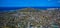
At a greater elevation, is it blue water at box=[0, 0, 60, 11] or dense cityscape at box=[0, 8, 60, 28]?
blue water at box=[0, 0, 60, 11]

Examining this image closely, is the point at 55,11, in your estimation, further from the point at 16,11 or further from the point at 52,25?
the point at 16,11

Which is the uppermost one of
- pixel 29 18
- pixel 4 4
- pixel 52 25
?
pixel 4 4

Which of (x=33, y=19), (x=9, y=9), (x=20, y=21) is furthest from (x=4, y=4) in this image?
(x=33, y=19)

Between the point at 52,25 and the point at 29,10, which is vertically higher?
the point at 29,10

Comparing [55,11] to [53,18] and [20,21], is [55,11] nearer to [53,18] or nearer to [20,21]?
[53,18]

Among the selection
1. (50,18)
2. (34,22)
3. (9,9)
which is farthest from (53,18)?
(9,9)
